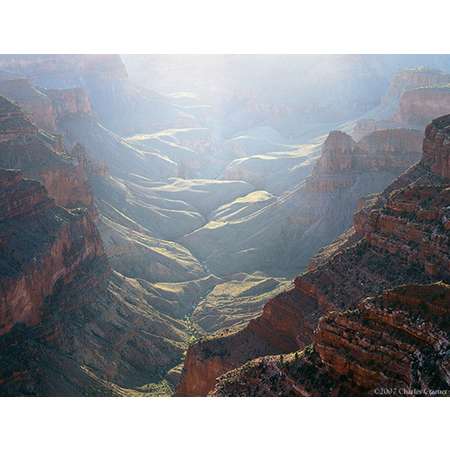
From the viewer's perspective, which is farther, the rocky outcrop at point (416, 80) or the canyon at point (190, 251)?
the rocky outcrop at point (416, 80)

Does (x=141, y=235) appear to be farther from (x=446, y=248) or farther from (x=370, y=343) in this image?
(x=370, y=343)

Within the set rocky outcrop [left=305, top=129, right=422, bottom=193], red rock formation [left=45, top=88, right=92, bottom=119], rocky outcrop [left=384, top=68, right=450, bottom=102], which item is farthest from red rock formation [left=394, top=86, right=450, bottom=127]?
red rock formation [left=45, top=88, right=92, bottom=119]

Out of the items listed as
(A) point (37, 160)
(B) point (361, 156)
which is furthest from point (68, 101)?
(B) point (361, 156)

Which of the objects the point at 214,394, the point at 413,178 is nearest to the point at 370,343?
the point at 214,394

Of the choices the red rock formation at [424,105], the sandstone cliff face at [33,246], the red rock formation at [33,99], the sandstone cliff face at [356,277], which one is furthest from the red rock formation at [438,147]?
the red rock formation at [424,105]

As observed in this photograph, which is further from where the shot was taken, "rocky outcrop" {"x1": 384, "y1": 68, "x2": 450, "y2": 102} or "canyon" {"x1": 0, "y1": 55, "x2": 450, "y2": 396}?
"rocky outcrop" {"x1": 384, "y1": 68, "x2": 450, "y2": 102}

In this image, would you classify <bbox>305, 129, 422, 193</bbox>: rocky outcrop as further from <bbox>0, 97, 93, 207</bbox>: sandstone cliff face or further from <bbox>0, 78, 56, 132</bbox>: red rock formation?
<bbox>0, 78, 56, 132</bbox>: red rock formation

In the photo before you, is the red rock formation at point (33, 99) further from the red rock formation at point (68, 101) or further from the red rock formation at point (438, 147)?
the red rock formation at point (438, 147)

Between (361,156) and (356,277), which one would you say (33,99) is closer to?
(361,156)
